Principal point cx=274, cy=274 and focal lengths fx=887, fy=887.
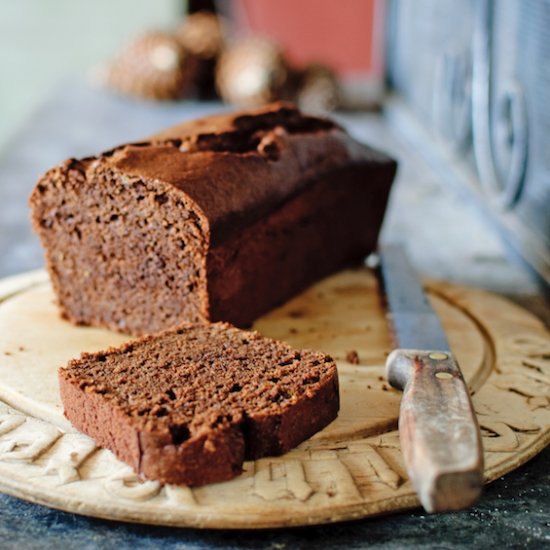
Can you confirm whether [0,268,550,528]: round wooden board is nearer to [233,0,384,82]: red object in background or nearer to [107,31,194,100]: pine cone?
[107,31,194,100]: pine cone

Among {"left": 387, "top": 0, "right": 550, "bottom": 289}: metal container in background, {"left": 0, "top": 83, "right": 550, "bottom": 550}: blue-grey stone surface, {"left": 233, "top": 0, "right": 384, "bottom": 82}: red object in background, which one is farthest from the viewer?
{"left": 233, "top": 0, "right": 384, "bottom": 82}: red object in background

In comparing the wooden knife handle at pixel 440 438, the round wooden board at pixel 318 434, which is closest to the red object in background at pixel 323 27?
the round wooden board at pixel 318 434

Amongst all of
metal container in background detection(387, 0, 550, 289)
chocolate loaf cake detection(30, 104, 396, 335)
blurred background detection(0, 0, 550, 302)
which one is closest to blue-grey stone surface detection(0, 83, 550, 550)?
blurred background detection(0, 0, 550, 302)

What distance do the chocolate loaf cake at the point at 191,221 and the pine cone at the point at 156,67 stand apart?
3077 mm

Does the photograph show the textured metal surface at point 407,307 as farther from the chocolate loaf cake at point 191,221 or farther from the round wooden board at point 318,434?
the chocolate loaf cake at point 191,221

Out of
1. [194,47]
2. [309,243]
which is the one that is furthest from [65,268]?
[194,47]

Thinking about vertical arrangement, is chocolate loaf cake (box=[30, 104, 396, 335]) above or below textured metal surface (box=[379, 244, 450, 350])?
above

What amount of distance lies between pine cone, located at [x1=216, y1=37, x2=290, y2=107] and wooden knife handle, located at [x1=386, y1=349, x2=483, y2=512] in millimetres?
3932

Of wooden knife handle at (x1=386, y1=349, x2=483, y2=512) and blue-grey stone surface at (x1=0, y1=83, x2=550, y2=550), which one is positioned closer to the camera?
wooden knife handle at (x1=386, y1=349, x2=483, y2=512)

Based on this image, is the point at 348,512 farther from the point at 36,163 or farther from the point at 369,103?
the point at 369,103

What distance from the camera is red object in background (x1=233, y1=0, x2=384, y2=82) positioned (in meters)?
8.19

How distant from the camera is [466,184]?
4.01m

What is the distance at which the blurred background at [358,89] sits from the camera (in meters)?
3.18

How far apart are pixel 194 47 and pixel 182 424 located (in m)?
4.66
